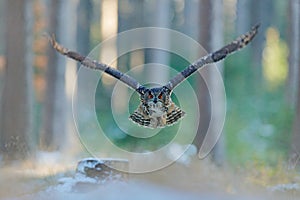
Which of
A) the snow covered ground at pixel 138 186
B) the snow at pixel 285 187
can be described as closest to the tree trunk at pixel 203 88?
the snow covered ground at pixel 138 186

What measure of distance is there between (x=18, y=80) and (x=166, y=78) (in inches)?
158

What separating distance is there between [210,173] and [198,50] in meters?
1.82

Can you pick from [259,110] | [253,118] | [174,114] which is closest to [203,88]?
[174,114]

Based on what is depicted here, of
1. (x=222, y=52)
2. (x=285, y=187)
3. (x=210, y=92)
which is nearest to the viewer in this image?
(x=222, y=52)

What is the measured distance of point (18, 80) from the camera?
283 inches

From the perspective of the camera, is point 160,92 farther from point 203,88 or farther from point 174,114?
point 203,88

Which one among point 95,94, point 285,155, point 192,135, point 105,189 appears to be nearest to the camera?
point 105,189

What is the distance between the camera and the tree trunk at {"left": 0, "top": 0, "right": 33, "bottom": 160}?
7090 mm

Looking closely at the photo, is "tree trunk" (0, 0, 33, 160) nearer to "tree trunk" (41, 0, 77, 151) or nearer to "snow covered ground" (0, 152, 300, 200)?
"tree trunk" (41, 0, 77, 151)

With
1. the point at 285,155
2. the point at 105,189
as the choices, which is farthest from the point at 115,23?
the point at 105,189

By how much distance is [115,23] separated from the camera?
13.8 meters

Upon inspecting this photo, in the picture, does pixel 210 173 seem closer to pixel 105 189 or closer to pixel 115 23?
pixel 105 189

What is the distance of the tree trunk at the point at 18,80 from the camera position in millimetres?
7090

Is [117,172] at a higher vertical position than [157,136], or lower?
lower
